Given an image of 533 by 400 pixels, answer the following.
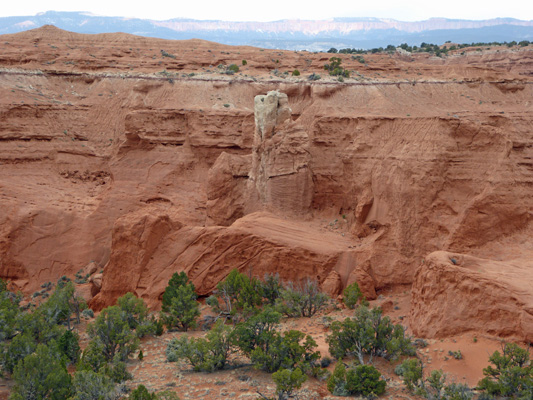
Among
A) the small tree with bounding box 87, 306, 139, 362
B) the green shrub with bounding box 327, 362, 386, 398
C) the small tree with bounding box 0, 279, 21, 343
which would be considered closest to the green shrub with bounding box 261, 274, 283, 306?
the small tree with bounding box 87, 306, 139, 362

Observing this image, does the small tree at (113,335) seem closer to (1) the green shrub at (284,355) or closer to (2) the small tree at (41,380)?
(2) the small tree at (41,380)

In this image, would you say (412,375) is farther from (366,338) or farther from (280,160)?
(280,160)

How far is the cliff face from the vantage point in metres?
22.1

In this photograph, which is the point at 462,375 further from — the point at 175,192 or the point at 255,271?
the point at 175,192

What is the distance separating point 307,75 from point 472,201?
951 inches

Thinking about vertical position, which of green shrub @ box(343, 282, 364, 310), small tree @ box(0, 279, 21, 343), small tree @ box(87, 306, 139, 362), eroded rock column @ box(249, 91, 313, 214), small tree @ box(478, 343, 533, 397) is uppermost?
eroded rock column @ box(249, 91, 313, 214)

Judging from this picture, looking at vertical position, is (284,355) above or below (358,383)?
below

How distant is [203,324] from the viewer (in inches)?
853

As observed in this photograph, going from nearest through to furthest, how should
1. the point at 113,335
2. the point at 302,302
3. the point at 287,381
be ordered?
the point at 287,381, the point at 113,335, the point at 302,302

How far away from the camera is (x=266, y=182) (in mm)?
26031

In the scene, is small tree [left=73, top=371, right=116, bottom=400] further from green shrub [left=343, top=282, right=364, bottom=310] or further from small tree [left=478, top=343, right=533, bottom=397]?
green shrub [left=343, top=282, right=364, bottom=310]

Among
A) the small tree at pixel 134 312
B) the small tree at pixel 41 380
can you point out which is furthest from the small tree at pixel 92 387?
the small tree at pixel 134 312

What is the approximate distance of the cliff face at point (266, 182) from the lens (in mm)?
22109

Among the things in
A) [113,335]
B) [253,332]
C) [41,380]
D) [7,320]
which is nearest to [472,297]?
[253,332]
